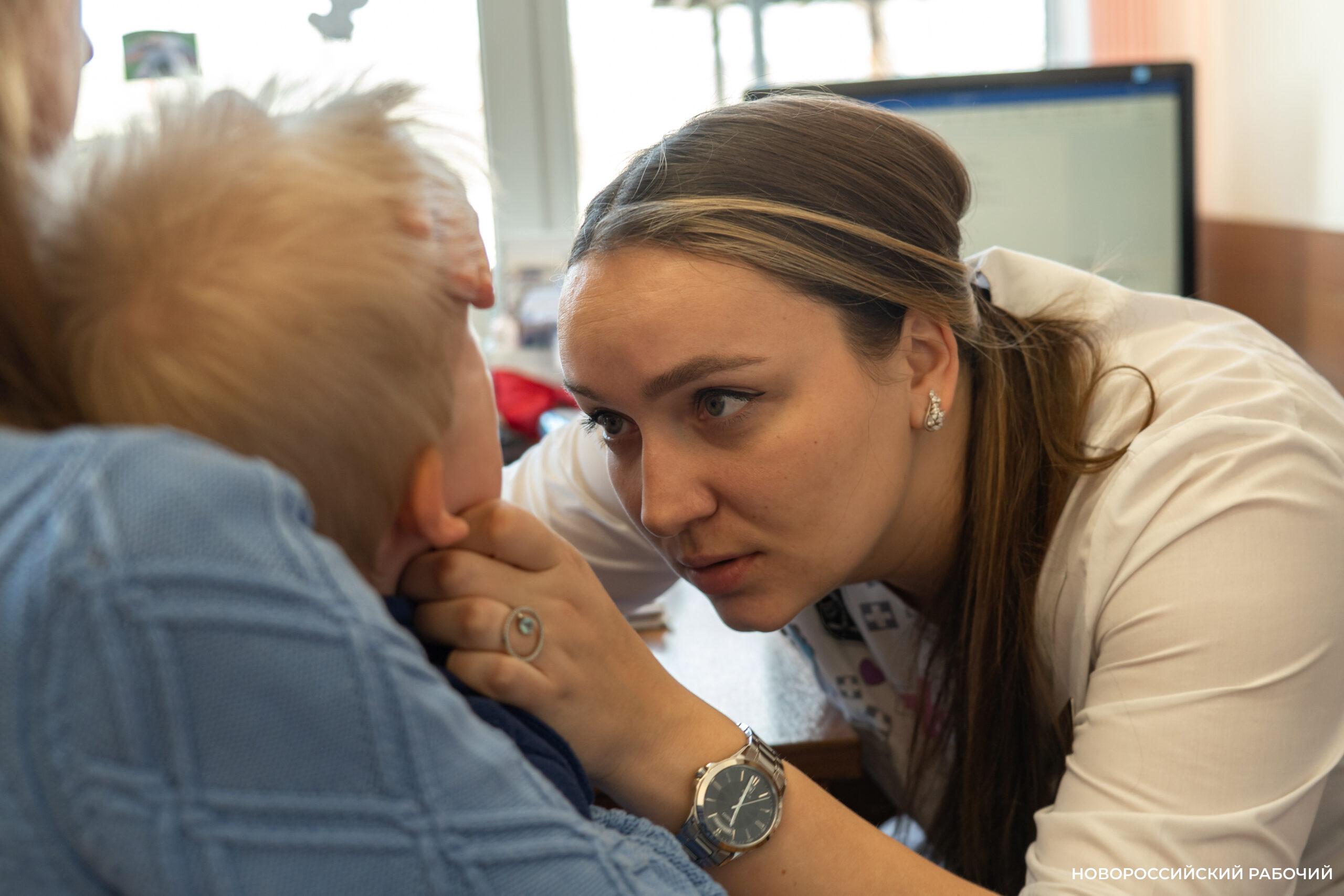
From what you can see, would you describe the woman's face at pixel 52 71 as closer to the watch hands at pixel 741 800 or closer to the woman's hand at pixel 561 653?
the woman's hand at pixel 561 653

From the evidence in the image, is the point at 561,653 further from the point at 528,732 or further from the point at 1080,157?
the point at 1080,157

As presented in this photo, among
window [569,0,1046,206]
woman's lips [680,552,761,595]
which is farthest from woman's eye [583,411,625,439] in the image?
window [569,0,1046,206]

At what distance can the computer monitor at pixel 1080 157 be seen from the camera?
1929mm

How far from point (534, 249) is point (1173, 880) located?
5.64ft

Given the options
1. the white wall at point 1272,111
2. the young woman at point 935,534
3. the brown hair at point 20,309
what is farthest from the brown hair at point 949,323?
the white wall at point 1272,111

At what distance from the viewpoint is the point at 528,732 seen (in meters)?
0.61

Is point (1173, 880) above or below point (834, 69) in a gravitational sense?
below

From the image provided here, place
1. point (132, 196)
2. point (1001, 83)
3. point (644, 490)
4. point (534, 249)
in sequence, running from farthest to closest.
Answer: point (534, 249) → point (1001, 83) → point (644, 490) → point (132, 196)

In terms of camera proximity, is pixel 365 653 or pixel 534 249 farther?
pixel 534 249

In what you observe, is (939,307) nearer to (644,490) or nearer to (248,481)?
(644,490)

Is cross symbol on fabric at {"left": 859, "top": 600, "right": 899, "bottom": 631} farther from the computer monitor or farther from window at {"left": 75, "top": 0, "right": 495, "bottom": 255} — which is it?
the computer monitor

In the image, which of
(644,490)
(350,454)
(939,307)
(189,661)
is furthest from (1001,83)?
(189,661)

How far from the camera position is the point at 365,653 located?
0.41m

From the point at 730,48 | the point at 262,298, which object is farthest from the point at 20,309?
the point at 730,48
